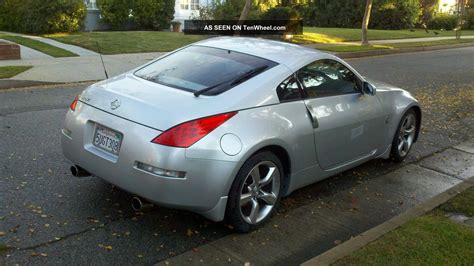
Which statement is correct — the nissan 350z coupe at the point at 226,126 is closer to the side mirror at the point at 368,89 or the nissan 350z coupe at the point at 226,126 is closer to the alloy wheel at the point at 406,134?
the side mirror at the point at 368,89

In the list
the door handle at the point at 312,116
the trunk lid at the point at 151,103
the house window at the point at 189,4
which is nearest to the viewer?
the trunk lid at the point at 151,103

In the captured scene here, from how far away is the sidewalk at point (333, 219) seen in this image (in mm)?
3674

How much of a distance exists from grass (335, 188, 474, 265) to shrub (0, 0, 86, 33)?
693 inches

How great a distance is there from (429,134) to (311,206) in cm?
387

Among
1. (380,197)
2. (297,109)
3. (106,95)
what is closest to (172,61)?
(106,95)

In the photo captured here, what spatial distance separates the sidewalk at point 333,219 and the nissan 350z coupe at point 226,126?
219mm

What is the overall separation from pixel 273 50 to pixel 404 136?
7.58 ft

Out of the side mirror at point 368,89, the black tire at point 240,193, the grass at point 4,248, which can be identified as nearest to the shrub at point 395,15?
the side mirror at point 368,89

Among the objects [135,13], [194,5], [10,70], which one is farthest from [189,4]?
[10,70]

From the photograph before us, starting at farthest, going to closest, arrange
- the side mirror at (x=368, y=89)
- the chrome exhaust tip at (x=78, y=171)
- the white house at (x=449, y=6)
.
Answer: the white house at (x=449, y=6)
the side mirror at (x=368, y=89)
the chrome exhaust tip at (x=78, y=171)

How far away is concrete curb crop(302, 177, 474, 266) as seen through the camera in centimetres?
339

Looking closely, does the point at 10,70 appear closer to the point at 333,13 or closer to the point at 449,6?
the point at 333,13

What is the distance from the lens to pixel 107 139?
3.79 m

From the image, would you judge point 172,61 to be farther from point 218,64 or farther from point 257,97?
point 257,97
